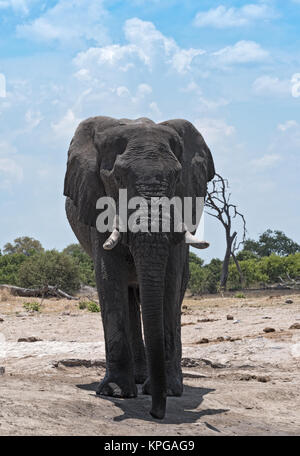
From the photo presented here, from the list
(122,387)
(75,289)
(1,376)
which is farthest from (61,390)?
(75,289)

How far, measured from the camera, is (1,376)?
7613mm

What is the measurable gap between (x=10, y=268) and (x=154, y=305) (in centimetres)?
3279

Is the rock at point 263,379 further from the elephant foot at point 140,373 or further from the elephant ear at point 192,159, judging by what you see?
the elephant ear at point 192,159

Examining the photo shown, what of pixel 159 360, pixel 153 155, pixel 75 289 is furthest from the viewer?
pixel 75 289

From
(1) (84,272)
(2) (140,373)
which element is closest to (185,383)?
(2) (140,373)

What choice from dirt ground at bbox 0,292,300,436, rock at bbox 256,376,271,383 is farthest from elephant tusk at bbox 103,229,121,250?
rock at bbox 256,376,271,383

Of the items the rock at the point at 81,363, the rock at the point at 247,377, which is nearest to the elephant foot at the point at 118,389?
the rock at the point at 247,377

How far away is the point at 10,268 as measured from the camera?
37.3 metres

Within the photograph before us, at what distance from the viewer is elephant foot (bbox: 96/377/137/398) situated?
21.3 feet

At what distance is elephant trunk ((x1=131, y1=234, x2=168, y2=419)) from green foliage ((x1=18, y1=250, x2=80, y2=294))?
23631 millimetres

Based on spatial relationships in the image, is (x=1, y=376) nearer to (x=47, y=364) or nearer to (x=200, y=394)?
(x=47, y=364)

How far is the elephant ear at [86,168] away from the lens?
22.0 ft

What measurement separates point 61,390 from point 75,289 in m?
23.6
